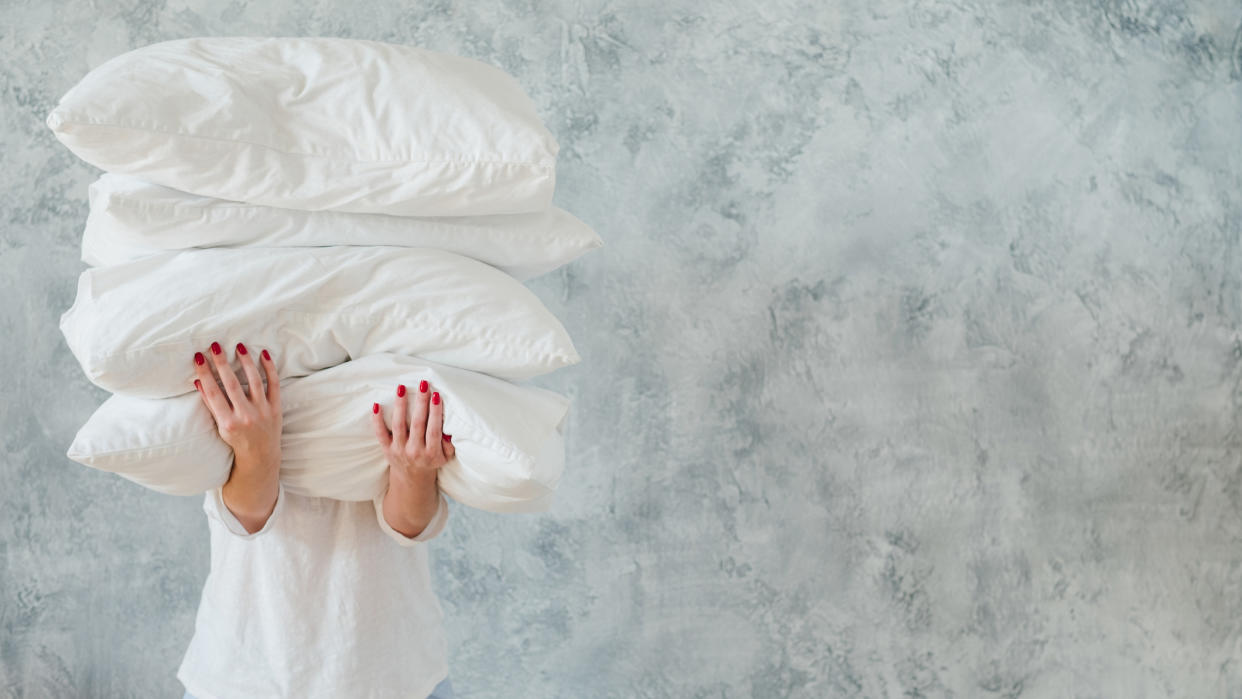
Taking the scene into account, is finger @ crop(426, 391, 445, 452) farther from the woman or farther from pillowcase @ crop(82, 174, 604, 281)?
pillowcase @ crop(82, 174, 604, 281)

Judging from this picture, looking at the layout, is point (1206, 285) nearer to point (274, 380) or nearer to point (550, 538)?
point (550, 538)

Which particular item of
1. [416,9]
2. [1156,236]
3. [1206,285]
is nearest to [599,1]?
[416,9]

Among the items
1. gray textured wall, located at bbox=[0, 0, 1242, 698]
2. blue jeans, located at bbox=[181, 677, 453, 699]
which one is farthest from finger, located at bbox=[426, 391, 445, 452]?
gray textured wall, located at bbox=[0, 0, 1242, 698]

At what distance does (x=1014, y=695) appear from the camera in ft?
5.92

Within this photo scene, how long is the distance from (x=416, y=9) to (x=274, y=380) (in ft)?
2.98

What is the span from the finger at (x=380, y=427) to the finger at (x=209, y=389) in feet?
0.48

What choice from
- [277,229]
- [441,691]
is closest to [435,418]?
[277,229]

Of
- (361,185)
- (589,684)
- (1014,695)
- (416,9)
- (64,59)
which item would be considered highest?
(361,185)

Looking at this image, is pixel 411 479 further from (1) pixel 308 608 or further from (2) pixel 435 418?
(1) pixel 308 608

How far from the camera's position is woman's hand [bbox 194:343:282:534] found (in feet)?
3.35

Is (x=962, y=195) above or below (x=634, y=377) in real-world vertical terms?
above

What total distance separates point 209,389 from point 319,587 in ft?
0.93

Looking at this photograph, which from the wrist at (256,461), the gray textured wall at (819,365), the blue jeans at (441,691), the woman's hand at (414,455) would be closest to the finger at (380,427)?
the woman's hand at (414,455)

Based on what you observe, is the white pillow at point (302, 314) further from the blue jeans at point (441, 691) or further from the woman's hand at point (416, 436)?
the blue jeans at point (441, 691)
